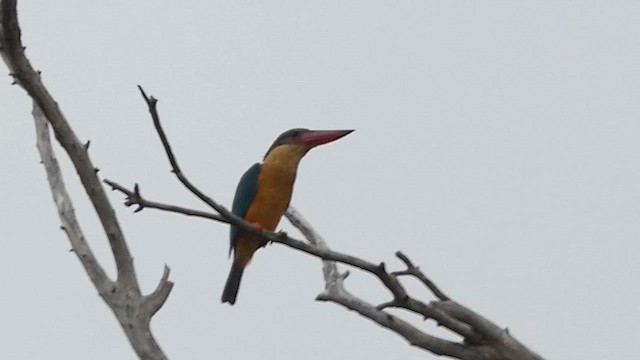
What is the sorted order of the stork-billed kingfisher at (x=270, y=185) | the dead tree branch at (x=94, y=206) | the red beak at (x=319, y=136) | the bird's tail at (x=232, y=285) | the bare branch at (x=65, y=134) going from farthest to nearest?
1. the bird's tail at (x=232, y=285)
2. the stork-billed kingfisher at (x=270, y=185)
3. the red beak at (x=319, y=136)
4. the dead tree branch at (x=94, y=206)
5. the bare branch at (x=65, y=134)

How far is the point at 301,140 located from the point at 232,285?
1244mm

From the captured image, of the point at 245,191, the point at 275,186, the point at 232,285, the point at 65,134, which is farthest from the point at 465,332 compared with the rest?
the point at 232,285

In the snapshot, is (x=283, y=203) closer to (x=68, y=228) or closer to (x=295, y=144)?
(x=295, y=144)

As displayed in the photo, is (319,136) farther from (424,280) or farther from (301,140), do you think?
(424,280)

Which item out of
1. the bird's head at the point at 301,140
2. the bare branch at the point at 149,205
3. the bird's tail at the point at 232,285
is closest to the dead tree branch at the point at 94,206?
the bare branch at the point at 149,205

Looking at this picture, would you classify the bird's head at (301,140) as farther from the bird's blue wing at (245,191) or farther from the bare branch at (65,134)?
the bare branch at (65,134)

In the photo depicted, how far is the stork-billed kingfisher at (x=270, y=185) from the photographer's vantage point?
711 centimetres

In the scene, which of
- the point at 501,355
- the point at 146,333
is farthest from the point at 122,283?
the point at 501,355

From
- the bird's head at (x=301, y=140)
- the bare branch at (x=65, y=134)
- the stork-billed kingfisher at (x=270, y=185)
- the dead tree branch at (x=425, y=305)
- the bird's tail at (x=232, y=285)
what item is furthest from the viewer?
the bird's tail at (x=232, y=285)

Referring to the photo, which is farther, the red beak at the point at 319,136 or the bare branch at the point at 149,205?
the red beak at the point at 319,136

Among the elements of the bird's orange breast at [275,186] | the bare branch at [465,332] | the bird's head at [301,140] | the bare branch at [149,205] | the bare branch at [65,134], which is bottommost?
the bare branch at [465,332]

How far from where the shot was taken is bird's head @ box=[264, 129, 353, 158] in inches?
269

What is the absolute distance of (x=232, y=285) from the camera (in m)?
7.60

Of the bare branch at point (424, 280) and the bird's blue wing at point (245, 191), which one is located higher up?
the bird's blue wing at point (245, 191)
